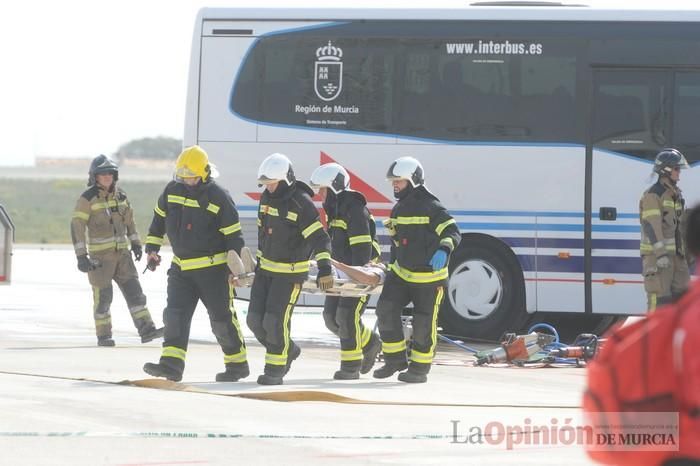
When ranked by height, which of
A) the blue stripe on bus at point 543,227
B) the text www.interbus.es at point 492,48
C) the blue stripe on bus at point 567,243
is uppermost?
the text www.interbus.es at point 492,48

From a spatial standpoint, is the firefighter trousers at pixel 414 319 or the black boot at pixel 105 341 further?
the black boot at pixel 105 341

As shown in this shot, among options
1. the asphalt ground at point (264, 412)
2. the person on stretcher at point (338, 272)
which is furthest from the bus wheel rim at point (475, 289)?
the person on stretcher at point (338, 272)

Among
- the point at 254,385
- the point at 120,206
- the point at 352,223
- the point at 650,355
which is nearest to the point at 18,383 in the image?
the point at 254,385

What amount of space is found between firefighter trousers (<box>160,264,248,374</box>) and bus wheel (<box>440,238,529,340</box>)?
4.73m

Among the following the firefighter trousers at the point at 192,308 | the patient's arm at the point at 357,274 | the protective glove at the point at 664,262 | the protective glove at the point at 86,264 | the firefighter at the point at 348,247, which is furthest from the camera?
the protective glove at the point at 86,264

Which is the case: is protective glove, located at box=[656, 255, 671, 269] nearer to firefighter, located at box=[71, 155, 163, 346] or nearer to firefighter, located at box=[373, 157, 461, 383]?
firefighter, located at box=[373, 157, 461, 383]

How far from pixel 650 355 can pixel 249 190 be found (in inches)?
492

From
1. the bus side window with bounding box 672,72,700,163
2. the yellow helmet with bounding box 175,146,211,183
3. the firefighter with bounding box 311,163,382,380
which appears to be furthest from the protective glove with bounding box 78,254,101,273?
the bus side window with bounding box 672,72,700,163

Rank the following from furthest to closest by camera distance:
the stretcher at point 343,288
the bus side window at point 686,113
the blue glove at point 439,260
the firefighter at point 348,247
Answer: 1. the bus side window at point 686,113
2. the firefighter at point 348,247
3. the stretcher at point 343,288
4. the blue glove at point 439,260

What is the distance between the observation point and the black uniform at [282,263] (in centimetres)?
1152

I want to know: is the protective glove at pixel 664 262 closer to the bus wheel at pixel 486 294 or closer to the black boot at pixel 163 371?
the bus wheel at pixel 486 294

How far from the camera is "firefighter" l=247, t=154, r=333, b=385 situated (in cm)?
1152

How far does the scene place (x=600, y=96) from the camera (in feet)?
52.6

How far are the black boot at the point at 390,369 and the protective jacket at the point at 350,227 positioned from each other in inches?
33.6
